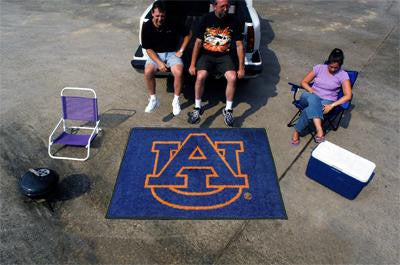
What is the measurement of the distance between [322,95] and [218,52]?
1.80 m

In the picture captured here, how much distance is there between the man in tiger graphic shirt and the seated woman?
3.58ft

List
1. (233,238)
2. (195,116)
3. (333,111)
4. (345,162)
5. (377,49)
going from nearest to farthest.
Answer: (233,238)
(345,162)
(333,111)
(195,116)
(377,49)

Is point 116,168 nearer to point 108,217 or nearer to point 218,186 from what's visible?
point 108,217

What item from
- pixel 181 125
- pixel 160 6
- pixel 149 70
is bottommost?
pixel 181 125

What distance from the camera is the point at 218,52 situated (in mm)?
5180

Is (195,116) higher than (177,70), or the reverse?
(177,70)

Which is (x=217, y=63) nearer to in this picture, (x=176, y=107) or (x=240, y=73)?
(x=240, y=73)

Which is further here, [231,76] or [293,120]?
[293,120]

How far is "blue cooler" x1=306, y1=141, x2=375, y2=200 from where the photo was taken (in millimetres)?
3887

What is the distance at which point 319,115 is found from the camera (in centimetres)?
468

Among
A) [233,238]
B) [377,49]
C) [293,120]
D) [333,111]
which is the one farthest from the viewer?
[377,49]

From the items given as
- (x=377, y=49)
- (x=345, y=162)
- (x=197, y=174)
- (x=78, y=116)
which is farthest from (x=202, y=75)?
(x=377, y=49)

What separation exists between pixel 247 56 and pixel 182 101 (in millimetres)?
1446

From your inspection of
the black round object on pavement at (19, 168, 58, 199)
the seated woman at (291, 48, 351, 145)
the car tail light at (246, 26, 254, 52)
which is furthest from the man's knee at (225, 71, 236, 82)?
the black round object on pavement at (19, 168, 58, 199)
